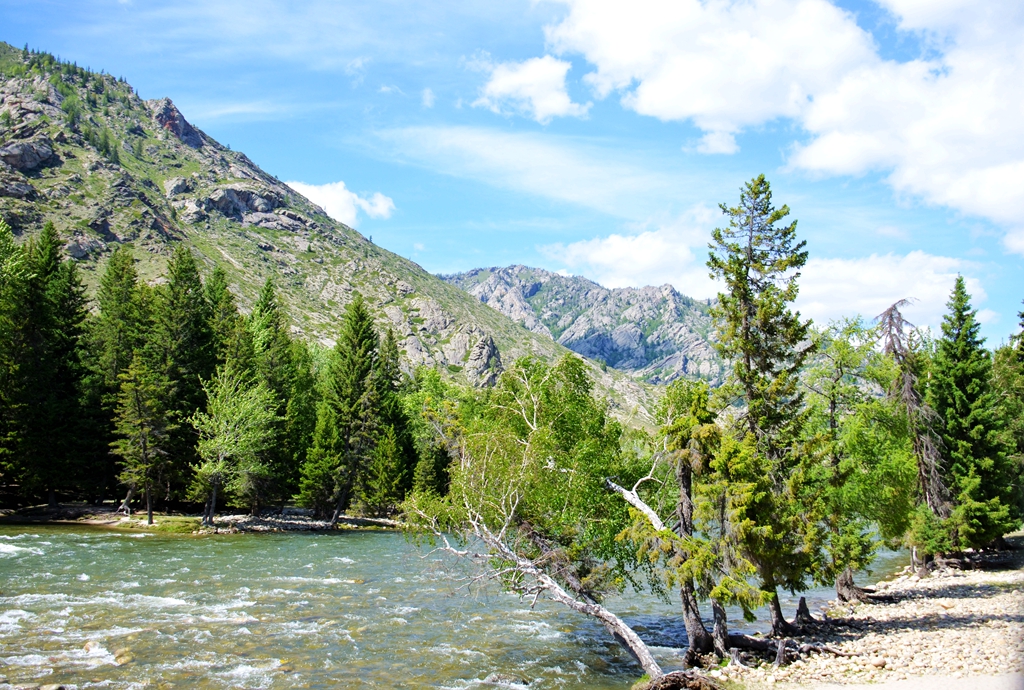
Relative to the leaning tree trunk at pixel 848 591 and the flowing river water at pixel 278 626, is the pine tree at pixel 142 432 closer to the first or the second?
the flowing river water at pixel 278 626

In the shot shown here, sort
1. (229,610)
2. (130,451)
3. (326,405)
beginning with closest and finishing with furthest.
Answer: (229,610), (130,451), (326,405)

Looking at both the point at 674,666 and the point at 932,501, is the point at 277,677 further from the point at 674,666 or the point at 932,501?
the point at 932,501

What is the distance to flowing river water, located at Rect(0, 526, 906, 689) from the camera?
57.7 ft

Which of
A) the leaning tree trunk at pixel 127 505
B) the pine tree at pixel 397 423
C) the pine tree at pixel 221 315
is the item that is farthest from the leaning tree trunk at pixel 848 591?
the pine tree at pixel 221 315

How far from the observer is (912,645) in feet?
61.2

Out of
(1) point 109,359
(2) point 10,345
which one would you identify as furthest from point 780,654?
(1) point 109,359

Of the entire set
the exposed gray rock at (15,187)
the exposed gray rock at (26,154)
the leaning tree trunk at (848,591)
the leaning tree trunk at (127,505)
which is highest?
the exposed gray rock at (26,154)

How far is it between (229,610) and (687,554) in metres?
18.3

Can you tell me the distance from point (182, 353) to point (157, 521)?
636 inches

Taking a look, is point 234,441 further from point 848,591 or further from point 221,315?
point 848,591

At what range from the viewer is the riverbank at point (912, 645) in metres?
15.6

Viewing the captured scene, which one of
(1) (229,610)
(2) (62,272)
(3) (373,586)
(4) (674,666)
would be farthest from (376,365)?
(4) (674,666)

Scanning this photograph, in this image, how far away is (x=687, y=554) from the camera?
17172mm

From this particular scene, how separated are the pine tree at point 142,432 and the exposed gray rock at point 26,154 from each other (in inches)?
6849
